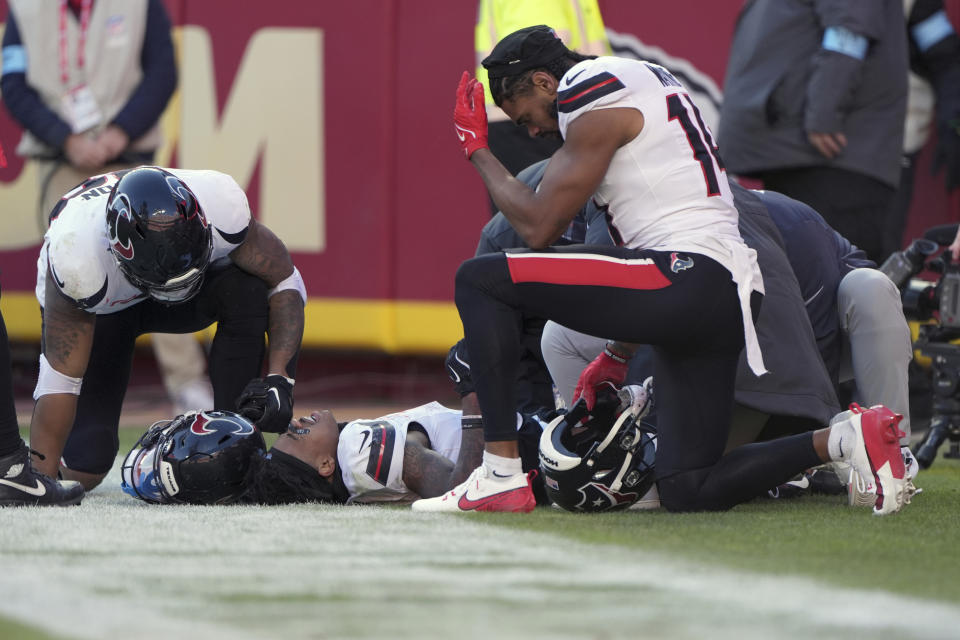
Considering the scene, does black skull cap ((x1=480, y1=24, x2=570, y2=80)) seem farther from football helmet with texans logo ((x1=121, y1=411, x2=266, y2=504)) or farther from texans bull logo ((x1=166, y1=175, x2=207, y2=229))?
football helmet with texans logo ((x1=121, y1=411, x2=266, y2=504))

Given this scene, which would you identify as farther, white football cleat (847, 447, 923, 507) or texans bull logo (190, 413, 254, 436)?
texans bull logo (190, 413, 254, 436)

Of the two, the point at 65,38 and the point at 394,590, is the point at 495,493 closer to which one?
the point at 394,590

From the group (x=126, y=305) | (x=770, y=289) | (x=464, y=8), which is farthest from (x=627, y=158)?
(x=464, y=8)

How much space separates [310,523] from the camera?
3.49 meters

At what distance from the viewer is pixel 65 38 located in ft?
23.0

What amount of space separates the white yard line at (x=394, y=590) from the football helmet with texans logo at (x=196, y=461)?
23.8 inches

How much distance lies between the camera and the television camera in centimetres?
515

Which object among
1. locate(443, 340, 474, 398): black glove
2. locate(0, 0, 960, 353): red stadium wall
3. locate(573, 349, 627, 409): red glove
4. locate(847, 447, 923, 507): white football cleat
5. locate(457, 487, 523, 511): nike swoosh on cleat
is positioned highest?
locate(573, 349, 627, 409): red glove

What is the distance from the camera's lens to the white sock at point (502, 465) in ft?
12.0

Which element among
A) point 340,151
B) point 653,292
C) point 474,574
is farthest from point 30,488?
point 340,151

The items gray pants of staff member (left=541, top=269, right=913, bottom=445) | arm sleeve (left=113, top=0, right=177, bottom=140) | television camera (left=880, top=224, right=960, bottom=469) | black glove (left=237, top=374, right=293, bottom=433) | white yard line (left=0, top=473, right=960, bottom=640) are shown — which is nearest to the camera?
white yard line (left=0, top=473, right=960, bottom=640)

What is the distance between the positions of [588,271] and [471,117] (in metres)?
0.61

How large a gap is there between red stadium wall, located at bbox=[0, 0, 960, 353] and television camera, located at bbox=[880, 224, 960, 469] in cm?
309

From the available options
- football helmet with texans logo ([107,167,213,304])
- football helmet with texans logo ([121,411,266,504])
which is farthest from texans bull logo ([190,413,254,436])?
football helmet with texans logo ([107,167,213,304])
